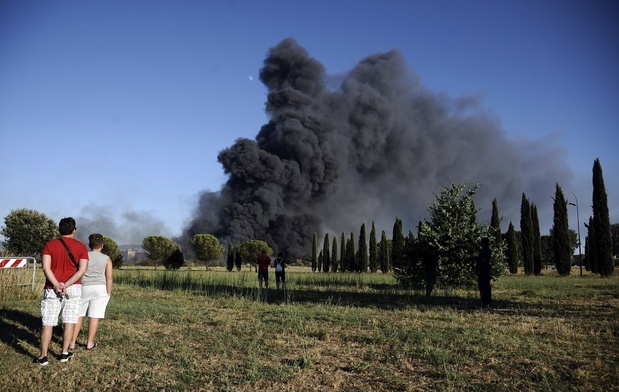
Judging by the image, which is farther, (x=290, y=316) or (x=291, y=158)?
(x=291, y=158)

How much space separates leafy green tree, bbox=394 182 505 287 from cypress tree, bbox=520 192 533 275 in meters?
32.8

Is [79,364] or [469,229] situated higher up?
[469,229]

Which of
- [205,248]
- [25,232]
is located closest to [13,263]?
[25,232]

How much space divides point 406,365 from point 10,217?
5220 cm

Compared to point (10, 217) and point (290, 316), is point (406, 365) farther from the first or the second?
point (10, 217)

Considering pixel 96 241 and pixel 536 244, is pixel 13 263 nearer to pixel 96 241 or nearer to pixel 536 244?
pixel 96 241

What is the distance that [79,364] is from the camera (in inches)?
246

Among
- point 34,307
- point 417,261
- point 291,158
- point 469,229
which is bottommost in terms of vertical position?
point 34,307

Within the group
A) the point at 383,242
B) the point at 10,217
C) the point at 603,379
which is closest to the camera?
the point at 603,379

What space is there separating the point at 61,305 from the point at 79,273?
0.55m

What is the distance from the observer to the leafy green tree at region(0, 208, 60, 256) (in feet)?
151

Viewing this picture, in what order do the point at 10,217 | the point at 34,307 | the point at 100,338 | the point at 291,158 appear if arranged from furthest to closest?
1. the point at 291,158
2. the point at 10,217
3. the point at 34,307
4. the point at 100,338

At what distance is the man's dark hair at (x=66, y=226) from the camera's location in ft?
21.5

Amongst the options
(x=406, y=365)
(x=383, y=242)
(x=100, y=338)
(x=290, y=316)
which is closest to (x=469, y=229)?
(x=290, y=316)
